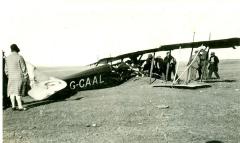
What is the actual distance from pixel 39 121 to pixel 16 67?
1935 millimetres

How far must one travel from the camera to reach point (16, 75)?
8.47 meters

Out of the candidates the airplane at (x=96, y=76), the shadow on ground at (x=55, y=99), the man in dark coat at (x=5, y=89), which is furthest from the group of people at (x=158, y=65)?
the man in dark coat at (x=5, y=89)

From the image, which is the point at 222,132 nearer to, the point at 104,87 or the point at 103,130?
the point at 103,130

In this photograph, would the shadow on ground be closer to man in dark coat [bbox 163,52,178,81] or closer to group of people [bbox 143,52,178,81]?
group of people [bbox 143,52,178,81]

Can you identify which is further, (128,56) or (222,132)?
(128,56)

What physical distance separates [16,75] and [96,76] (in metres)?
4.43

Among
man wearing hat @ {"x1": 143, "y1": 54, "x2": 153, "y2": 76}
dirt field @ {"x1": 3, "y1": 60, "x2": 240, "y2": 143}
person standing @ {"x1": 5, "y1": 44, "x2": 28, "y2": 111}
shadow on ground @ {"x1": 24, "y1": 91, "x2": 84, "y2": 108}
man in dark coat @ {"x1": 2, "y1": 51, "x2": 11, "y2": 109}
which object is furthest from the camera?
man wearing hat @ {"x1": 143, "y1": 54, "x2": 153, "y2": 76}

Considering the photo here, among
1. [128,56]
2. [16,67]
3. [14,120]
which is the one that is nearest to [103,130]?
[14,120]

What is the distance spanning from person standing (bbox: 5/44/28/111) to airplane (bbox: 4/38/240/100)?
1.39 ft

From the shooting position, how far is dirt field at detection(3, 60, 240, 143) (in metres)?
5.85

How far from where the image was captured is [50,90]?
9.39m

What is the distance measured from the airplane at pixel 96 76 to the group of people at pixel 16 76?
414 millimetres

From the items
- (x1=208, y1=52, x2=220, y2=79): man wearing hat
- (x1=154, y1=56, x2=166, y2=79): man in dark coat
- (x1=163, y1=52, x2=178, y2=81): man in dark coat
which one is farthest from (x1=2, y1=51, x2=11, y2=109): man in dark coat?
(x1=208, y1=52, x2=220, y2=79): man wearing hat

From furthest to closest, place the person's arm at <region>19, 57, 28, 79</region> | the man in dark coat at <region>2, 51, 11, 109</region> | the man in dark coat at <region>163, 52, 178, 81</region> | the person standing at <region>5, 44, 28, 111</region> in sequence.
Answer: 1. the man in dark coat at <region>163, 52, 178, 81</region>
2. the man in dark coat at <region>2, 51, 11, 109</region>
3. the person's arm at <region>19, 57, 28, 79</region>
4. the person standing at <region>5, 44, 28, 111</region>
